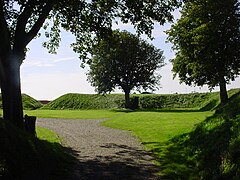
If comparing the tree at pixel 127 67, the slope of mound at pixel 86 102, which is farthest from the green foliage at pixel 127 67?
the slope of mound at pixel 86 102

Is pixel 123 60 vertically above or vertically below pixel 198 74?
above

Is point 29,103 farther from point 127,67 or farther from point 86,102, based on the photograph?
point 127,67

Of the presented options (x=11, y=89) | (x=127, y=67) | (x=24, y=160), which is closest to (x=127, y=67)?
(x=127, y=67)

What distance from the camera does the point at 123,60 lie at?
72.1m

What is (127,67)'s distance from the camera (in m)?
72.5

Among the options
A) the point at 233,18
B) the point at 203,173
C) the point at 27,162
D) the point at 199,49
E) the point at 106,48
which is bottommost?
the point at 203,173

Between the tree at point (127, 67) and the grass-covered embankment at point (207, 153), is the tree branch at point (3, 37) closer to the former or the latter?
the grass-covered embankment at point (207, 153)

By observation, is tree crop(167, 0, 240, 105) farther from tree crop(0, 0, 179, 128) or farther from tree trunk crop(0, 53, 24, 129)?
tree trunk crop(0, 53, 24, 129)

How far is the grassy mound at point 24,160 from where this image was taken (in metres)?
9.50

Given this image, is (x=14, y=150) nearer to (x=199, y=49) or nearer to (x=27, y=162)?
(x=27, y=162)

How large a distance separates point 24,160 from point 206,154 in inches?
266

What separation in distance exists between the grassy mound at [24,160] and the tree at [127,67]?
57.8 m

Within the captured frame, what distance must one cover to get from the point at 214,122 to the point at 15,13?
13463mm

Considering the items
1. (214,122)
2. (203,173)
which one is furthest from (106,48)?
(203,173)
